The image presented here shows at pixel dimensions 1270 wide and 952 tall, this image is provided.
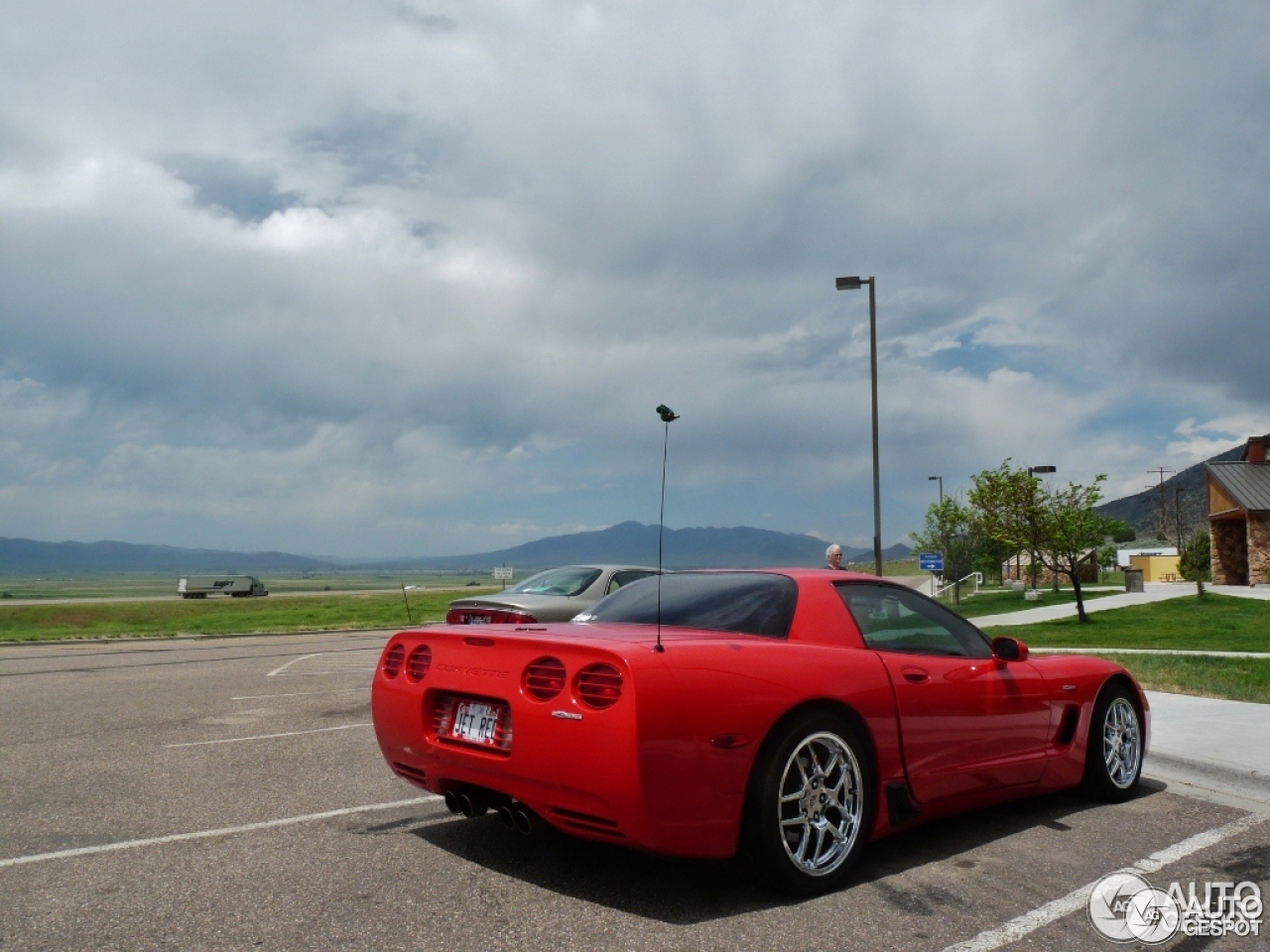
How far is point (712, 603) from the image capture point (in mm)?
4852

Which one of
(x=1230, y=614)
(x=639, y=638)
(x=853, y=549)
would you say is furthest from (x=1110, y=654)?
(x=639, y=638)

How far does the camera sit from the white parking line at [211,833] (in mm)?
4637

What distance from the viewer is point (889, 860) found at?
4621mm

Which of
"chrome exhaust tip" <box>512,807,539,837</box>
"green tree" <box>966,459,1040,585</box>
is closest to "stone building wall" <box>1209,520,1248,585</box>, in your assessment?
"green tree" <box>966,459,1040,585</box>

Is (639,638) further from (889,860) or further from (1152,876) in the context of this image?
(1152,876)

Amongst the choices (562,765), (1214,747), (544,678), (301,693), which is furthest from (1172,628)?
(562,765)

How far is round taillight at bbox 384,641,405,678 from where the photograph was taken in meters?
4.93

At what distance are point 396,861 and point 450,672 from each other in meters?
0.87

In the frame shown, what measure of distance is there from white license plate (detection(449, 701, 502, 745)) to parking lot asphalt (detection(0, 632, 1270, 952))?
58 centimetres

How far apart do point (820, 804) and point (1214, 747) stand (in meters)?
4.27

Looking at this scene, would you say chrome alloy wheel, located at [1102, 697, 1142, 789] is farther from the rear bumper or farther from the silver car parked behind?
the silver car parked behind

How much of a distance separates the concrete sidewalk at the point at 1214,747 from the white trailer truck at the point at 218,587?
268 ft

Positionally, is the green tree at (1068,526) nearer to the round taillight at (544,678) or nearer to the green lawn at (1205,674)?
the green lawn at (1205,674)

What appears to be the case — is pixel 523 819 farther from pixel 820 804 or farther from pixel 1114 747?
pixel 1114 747
